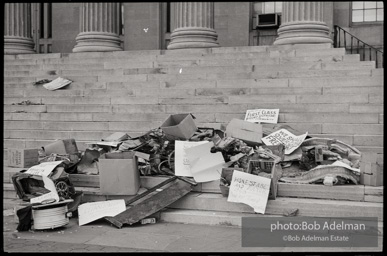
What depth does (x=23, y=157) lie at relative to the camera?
827 cm

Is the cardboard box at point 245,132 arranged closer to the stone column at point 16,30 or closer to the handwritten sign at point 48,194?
the handwritten sign at point 48,194

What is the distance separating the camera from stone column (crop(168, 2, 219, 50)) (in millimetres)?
13586

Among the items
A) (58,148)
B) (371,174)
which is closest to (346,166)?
(371,174)

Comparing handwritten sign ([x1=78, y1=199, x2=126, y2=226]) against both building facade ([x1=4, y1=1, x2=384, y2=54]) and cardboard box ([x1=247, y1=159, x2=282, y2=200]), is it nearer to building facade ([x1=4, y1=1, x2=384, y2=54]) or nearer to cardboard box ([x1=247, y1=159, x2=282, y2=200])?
cardboard box ([x1=247, y1=159, x2=282, y2=200])

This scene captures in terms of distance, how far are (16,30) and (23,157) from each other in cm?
913

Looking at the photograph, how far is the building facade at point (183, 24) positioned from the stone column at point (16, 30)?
0.03 meters

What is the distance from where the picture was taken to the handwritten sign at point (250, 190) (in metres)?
6.70

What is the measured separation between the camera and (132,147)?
26.8 feet

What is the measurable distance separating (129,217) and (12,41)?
11.1 m

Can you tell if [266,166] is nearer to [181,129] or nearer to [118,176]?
[181,129]

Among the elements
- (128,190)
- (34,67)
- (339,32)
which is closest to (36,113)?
(34,67)

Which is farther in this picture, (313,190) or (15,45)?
(15,45)

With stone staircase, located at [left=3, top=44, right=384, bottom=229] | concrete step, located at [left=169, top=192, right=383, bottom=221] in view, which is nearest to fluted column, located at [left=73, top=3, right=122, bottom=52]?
stone staircase, located at [left=3, top=44, right=384, bottom=229]

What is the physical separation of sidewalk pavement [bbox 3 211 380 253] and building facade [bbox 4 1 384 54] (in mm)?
7253
